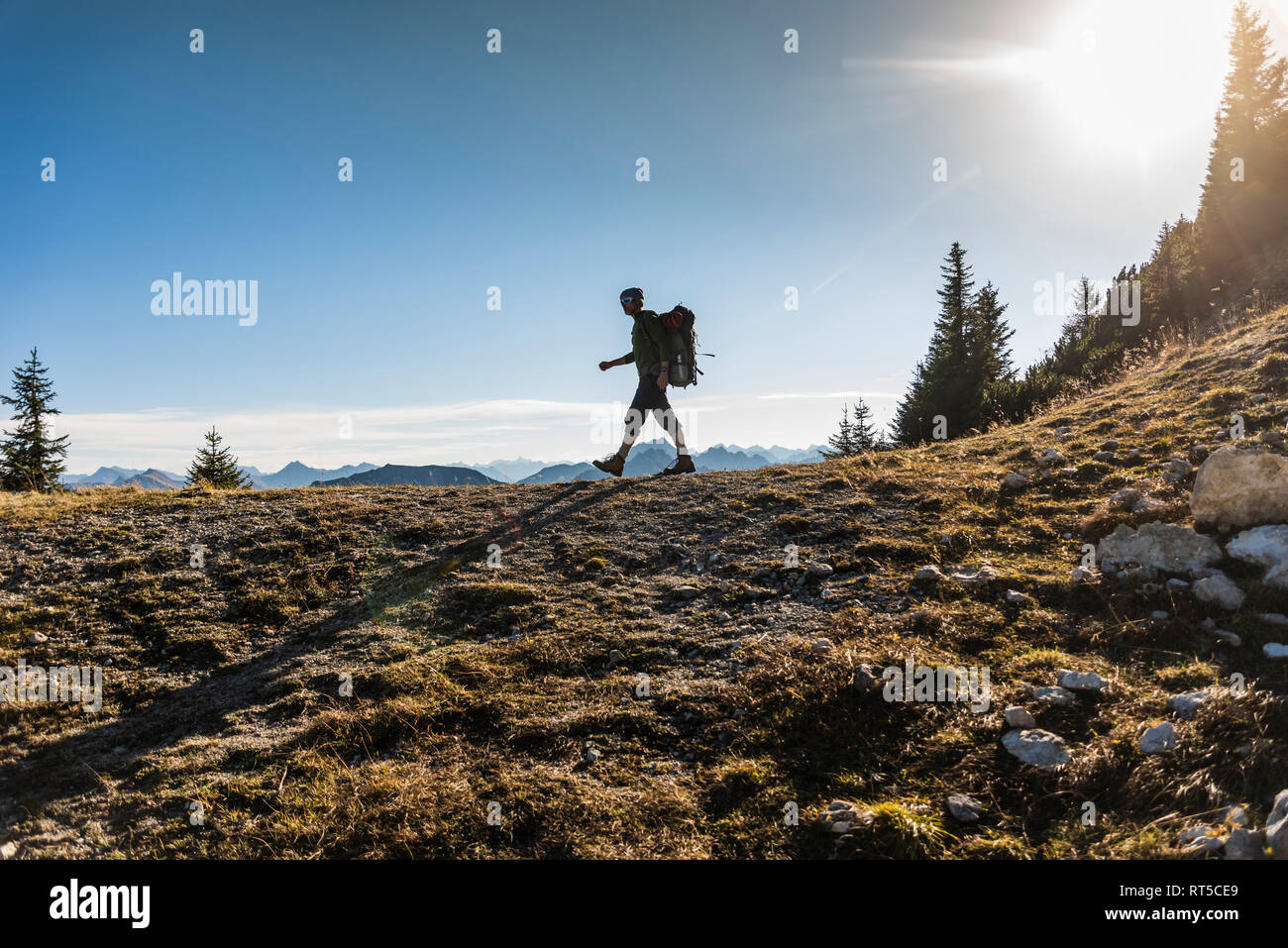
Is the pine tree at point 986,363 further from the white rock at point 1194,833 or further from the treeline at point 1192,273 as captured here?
the white rock at point 1194,833

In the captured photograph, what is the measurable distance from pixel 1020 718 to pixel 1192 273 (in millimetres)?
49369

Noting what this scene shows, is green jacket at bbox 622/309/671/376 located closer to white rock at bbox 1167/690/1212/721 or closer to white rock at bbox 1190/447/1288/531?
white rock at bbox 1190/447/1288/531

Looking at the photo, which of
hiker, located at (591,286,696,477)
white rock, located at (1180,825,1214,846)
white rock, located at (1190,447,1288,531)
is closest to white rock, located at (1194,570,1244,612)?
white rock, located at (1190,447,1288,531)

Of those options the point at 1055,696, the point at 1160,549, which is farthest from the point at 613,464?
the point at 1055,696

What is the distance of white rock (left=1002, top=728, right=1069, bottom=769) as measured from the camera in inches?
130

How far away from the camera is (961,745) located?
143 inches

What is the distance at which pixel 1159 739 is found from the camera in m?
3.21

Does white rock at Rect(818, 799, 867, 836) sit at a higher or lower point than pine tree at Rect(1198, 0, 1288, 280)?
lower

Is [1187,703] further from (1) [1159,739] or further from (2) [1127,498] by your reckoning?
(2) [1127,498]

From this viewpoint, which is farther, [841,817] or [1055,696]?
→ [1055,696]

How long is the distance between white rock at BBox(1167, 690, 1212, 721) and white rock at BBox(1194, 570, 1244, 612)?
138 centimetres

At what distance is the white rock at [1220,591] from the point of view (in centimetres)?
432
